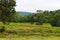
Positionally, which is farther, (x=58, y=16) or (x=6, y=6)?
(x=58, y=16)

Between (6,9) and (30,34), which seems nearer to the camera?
(30,34)

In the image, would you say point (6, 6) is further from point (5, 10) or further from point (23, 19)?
point (23, 19)

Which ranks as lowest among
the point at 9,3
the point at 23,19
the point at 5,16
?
the point at 23,19

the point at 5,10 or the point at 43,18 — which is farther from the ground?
the point at 5,10

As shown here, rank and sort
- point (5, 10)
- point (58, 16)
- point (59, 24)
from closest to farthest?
point (5, 10)
point (59, 24)
point (58, 16)

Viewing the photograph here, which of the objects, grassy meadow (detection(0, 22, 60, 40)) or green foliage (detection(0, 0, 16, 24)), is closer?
grassy meadow (detection(0, 22, 60, 40))

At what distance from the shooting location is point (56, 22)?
203ft

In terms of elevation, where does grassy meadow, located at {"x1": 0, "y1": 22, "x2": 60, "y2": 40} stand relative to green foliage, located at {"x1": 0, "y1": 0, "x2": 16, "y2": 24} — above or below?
below

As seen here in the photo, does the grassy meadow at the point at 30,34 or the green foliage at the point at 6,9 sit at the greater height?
the green foliage at the point at 6,9

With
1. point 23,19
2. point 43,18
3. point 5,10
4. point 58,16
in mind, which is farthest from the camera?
point 23,19

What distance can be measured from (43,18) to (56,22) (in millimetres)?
8471

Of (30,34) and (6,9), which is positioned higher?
(6,9)

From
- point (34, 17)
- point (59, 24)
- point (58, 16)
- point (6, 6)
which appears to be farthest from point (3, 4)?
point (34, 17)

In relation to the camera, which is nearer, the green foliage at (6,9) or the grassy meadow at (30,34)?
the grassy meadow at (30,34)
